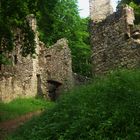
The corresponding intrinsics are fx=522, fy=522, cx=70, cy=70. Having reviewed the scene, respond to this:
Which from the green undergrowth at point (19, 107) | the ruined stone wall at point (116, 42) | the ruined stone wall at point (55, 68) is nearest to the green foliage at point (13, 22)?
the green undergrowth at point (19, 107)

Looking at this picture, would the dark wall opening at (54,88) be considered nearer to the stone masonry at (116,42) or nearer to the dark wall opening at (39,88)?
the dark wall opening at (39,88)

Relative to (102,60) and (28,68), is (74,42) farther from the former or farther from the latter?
(102,60)

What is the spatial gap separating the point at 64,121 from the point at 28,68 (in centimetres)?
1703

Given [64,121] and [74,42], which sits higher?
[74,42]

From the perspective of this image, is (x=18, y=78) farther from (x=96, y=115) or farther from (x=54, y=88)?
(x=96, y=115)

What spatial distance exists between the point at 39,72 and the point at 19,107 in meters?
6.75

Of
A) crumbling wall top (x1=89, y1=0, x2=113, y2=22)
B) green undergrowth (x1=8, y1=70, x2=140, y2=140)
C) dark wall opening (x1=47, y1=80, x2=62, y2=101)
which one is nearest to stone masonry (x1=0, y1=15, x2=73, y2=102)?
dark wall opening (x1=47, y1=80, x2=62, y2=101)

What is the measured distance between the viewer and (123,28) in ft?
66.9

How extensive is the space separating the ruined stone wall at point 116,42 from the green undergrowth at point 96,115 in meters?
5.81

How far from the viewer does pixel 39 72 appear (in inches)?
1182

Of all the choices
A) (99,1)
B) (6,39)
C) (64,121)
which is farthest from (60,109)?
(99,1)

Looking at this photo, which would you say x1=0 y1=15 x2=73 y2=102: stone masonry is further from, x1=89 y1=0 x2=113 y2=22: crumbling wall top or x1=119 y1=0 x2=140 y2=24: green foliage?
x1=119 y1=0 x2=140 y2=24: green foliage

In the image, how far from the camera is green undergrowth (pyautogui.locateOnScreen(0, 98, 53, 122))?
21.0 meters

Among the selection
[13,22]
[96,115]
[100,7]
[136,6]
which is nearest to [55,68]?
[100,7]
